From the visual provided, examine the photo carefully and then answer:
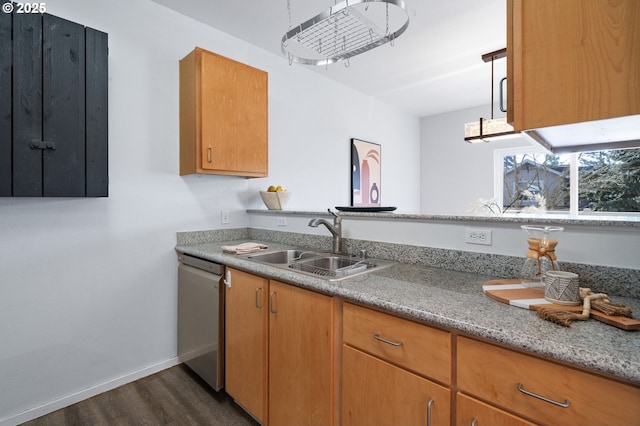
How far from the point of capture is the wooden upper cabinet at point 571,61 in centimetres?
87

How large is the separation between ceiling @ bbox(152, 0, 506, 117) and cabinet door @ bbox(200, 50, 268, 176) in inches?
17.2

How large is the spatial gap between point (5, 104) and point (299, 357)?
73.5 inches

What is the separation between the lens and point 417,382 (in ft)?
3.37

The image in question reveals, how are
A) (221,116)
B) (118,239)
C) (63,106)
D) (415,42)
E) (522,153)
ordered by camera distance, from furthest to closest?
(522,153) → (415,42) → (221,116) → (118,239) → (63,106)

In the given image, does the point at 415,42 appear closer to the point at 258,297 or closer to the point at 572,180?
the point at 258,297

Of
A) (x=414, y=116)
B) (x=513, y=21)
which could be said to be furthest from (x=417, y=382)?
(x=414, y=116)

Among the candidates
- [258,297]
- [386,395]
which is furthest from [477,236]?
[258,297]

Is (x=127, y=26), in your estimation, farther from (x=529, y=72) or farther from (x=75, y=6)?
(x=529, y=72)

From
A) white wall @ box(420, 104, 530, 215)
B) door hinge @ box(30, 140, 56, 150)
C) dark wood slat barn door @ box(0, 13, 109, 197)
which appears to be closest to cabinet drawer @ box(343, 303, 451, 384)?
dark wood slat barn door @ box(0, 13, 109, 197)

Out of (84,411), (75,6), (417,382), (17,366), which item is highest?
(75,6)

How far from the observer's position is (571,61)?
951mm

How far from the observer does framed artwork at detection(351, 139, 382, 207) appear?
12.8 feet

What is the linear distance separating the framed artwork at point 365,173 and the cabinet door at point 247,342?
236 cm

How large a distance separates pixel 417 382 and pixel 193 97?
2128 millimetres
